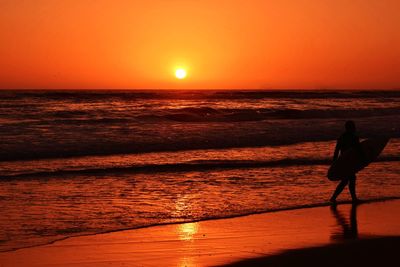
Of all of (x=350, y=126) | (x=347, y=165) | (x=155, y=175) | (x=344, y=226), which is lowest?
(x=155, y=175)

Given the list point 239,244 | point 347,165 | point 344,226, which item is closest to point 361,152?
point 347,165

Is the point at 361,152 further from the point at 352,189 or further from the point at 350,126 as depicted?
the point at 352,189

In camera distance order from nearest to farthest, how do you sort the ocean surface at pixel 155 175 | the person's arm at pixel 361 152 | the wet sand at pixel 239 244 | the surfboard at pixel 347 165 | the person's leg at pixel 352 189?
the wet sand at pixel 239 244, the ocean surface at pixel 155 175, the person's leg at pixel 352 189, the surfboard at pixel 347 165, the person's arm at pixel 361 152

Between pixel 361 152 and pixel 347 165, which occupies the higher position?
pixel 361 152

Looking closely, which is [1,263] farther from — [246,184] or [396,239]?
[246,184]

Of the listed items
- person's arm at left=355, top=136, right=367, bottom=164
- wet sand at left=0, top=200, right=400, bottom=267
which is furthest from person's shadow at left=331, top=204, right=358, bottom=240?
person's arm at left=355, top=136, right=367, bottom=164

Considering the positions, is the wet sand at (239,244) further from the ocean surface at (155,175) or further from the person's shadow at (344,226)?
the ocean surface at (155,175)

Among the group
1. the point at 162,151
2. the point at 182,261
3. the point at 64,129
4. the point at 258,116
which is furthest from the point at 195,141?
the point at 258,116

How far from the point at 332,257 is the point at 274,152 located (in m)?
14.2

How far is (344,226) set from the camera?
9.69 meters

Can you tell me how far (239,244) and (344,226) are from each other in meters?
2.08

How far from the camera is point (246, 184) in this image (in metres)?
14.2

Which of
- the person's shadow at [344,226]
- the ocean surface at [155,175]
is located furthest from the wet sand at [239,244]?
the ocean surface at [155,175]

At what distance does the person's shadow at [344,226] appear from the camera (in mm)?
8867
